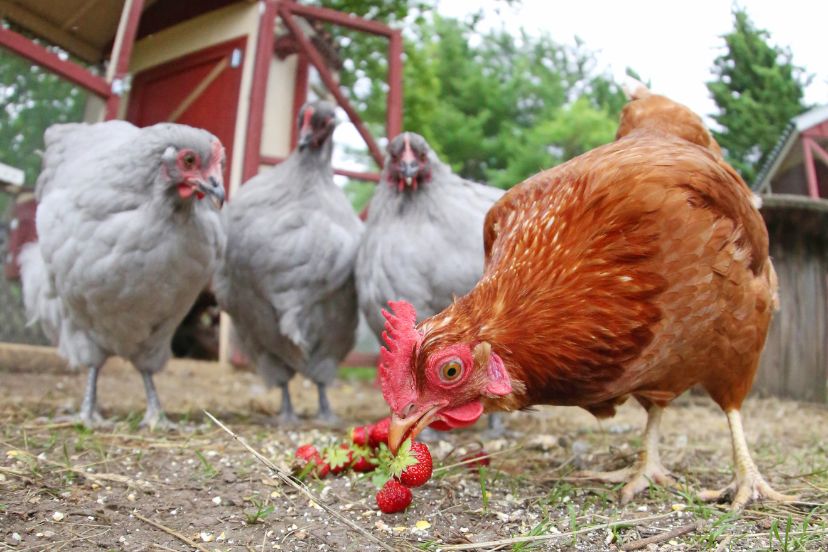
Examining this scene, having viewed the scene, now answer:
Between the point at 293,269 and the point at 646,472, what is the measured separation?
6.48ft

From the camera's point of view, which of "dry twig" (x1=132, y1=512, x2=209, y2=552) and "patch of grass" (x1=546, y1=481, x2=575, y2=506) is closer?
"dry twig" (x1=132, y1=512, x2=209, y2=552)

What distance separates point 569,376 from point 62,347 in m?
2.50

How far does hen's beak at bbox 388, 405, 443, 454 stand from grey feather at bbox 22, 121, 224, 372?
65.0 inches

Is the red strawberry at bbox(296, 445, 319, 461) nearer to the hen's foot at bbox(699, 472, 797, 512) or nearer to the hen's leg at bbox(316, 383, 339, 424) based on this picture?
the hen's foot at bbox(699, 472, 797, 512)

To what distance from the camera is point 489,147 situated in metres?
6.35

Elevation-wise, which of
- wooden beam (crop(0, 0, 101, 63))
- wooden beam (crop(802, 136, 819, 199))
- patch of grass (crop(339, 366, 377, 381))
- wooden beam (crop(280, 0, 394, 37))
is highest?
wooden beam (crop(280, 0, 394, 37))

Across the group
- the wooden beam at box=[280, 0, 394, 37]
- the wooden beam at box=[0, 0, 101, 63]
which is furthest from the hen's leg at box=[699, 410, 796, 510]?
the wooden beam at box=[280, 0, 394, 37]

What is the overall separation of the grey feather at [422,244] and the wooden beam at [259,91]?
1.75 m

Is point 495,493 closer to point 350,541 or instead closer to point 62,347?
point 350,541

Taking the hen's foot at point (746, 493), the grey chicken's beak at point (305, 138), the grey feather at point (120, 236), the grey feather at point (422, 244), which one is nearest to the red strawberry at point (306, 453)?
the grey feather at point (422, 244)

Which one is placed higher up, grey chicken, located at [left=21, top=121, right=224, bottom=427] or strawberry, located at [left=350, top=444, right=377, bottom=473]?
grey chicken, located at [left=21, top=121, right=224, bottom=427]

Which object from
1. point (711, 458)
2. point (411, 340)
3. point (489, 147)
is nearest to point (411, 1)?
point (489, 147)

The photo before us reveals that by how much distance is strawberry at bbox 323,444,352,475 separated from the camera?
220 cm

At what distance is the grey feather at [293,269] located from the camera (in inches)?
135
